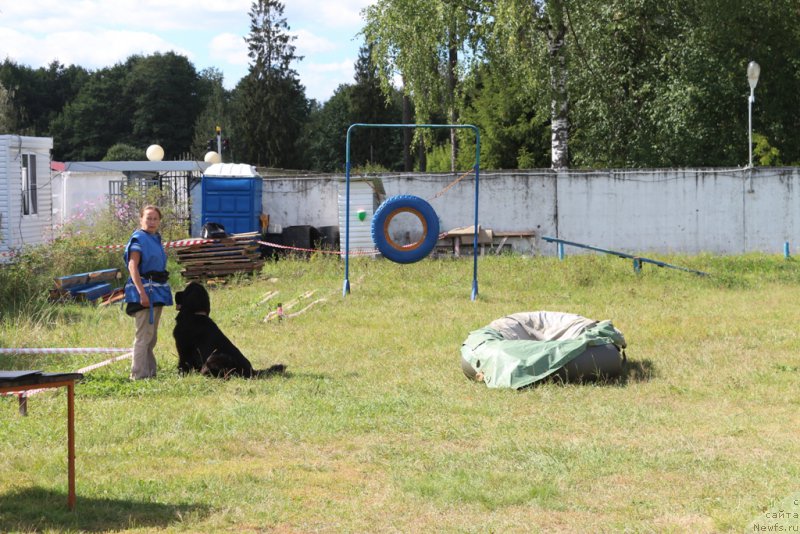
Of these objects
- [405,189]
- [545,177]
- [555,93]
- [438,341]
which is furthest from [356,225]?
[438,341]

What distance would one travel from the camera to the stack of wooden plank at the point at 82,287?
1561 centimetres

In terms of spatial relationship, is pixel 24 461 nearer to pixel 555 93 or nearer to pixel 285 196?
pixel 285 196

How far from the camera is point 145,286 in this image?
30.2ft

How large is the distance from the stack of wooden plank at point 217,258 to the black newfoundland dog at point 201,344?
362 inches

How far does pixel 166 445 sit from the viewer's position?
700cm

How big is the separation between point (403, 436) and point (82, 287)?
1027 cm

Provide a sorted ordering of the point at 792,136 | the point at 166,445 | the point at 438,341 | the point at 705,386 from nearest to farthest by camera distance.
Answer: the point at 166,445, the point at 705,386, the point at 438,341, the point at 792,136

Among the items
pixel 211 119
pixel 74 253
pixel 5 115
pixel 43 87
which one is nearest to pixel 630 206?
pixel 74 253

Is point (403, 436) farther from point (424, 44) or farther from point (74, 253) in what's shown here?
point (424, 44)

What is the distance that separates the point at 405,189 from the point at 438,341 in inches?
499

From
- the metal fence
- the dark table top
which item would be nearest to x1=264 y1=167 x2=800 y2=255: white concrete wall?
the metal fence

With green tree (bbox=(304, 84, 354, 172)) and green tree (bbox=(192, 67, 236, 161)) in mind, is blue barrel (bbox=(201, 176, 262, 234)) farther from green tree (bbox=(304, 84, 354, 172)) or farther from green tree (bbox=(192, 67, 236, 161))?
green tree (bbox=(304, 84, 354, 172))

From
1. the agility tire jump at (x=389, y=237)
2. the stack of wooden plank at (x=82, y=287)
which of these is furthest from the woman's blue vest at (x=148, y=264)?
the agility tire jump at (x=389, y=237)

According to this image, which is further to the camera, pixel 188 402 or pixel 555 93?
pixel 555 93
